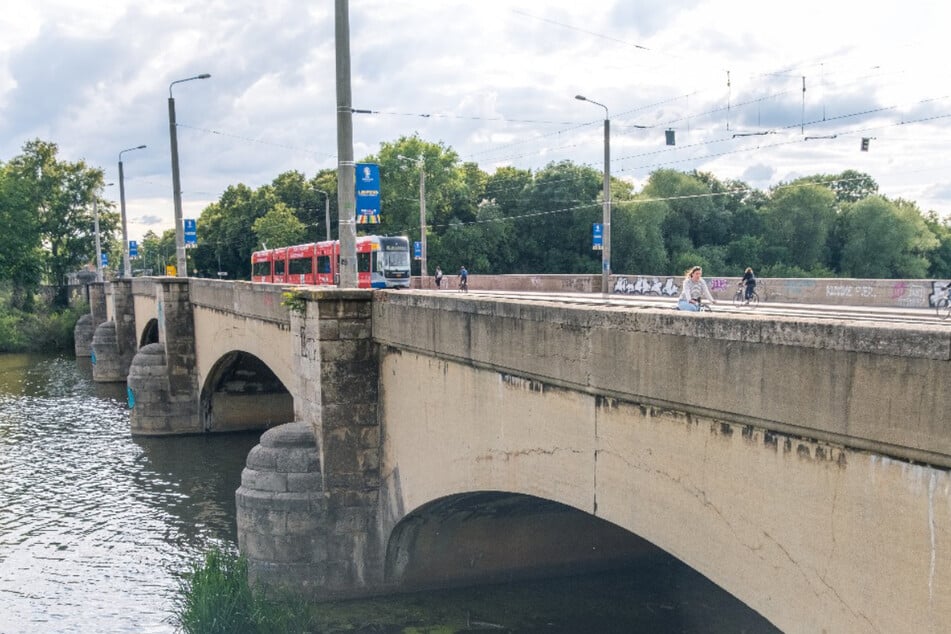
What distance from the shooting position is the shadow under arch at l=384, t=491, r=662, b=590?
1362 cm

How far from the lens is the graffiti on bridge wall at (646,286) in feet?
107

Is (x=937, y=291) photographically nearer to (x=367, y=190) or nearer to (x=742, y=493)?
(x=367, y=190)

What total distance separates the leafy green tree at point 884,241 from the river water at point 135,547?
49.5 metres

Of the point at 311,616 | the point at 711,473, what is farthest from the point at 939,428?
the point at 311,616

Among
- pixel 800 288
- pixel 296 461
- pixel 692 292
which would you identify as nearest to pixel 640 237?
pixel 800 288

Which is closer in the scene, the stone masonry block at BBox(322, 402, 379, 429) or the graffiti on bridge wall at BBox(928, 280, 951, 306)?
the stone masonry block at BBox(322, 402, 379, 429)

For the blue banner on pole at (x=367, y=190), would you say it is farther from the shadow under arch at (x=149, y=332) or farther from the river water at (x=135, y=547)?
the shadow under arch at (x=149, y=332)

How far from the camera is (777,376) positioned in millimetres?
6504

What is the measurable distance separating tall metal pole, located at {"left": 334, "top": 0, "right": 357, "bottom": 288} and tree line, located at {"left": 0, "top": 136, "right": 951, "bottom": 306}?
46.2 metres

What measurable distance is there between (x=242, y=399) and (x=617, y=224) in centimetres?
3799

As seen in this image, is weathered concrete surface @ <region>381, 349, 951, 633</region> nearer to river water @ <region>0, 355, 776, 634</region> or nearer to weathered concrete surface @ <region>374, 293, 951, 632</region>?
weathered concrete surface @ <region>374, 293, 951, 632</region>

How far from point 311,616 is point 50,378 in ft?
127

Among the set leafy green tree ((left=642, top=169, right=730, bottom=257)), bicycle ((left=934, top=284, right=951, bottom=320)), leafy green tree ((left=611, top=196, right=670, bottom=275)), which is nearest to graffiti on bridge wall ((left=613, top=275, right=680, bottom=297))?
bicycle ((left=934, top=284, right=951, bottom=320))

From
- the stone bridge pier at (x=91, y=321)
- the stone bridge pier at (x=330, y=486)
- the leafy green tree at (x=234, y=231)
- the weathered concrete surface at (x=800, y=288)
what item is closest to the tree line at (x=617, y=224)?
the leafy green tree at (x=234, y=231)
